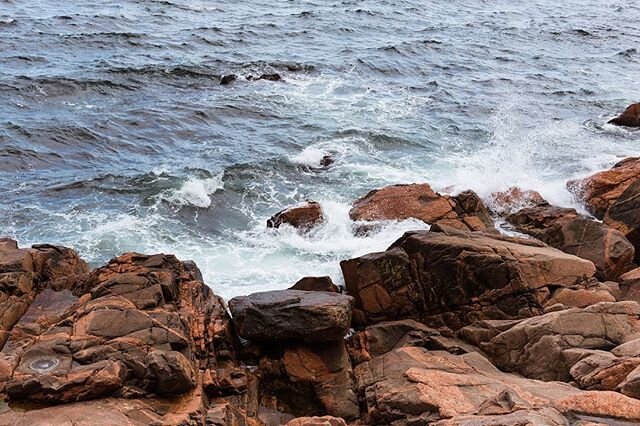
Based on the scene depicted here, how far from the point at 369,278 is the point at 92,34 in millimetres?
30423

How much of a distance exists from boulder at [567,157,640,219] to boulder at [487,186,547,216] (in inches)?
51.0

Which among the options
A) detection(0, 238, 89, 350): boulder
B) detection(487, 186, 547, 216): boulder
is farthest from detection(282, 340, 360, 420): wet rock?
detection(487, 186, 547, 216): boulder

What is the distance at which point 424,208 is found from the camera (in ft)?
58.1

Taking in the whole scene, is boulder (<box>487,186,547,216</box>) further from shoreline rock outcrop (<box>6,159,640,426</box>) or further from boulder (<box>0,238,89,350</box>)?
boulder (<box>0,238,89,350</box>)

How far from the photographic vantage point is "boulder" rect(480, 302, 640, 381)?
1012 centimetres

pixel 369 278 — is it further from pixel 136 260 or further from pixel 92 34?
pixel 92 34

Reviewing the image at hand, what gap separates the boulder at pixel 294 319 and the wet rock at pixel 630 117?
2144 centimetres

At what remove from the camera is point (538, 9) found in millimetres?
60750

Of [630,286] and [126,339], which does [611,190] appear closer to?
[630,286]

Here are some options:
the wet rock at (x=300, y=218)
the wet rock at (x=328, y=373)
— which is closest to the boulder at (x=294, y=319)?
the wet rock at (x=328, y=373)

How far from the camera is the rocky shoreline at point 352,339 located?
345 inches

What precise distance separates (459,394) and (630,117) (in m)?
23.0

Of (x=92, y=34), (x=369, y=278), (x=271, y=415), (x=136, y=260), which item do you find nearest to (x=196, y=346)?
(x=271, y=415)

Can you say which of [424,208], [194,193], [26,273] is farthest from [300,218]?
[26,273]
